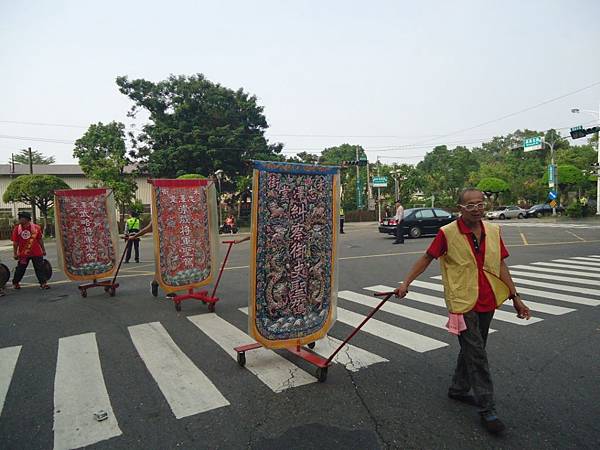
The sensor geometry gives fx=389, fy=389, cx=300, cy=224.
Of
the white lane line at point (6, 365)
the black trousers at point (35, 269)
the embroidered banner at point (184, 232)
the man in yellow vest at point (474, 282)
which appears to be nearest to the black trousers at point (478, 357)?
the man in yellow vest at point (474, 282)

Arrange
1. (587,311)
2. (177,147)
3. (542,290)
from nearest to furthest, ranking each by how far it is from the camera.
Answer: (587,311), (542,290), (177,147)

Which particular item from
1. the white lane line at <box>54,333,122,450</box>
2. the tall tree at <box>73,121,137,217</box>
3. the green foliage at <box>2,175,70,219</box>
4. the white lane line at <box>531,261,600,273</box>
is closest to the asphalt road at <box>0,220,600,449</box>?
the white lane line at <box>54,333,122,450</box>

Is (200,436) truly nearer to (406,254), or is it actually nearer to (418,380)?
(418,380)

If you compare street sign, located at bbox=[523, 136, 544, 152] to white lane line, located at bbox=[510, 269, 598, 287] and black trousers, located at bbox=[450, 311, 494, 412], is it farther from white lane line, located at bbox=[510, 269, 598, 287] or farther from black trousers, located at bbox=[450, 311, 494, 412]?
black trousers, located at bbox=[450, 311, 494, 412]

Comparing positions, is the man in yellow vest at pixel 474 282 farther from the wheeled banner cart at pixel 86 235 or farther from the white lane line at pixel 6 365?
the wheeled banner cart at pixel 86 235

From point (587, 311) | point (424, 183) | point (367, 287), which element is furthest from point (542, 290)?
point (424, 183)

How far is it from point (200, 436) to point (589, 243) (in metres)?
16.8

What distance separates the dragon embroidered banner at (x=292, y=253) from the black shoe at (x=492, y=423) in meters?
1.71

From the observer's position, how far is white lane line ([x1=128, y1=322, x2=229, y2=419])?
3.33m

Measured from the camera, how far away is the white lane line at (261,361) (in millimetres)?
3736

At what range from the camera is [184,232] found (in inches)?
265

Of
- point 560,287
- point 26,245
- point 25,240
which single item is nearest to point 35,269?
point 26,245

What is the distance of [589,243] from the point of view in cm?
1483

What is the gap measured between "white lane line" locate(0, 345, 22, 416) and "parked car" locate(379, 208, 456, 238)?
51.3 feet
